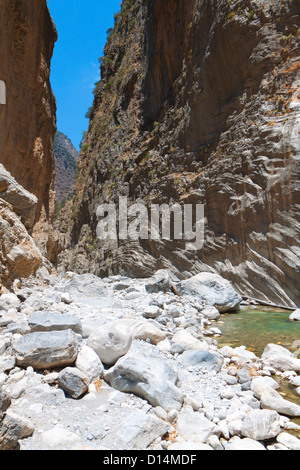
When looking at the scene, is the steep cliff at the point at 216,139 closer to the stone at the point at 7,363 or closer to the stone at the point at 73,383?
the stone at the point at 73,383

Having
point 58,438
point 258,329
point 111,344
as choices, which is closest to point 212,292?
point 258,329

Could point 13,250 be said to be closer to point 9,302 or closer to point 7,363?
point 9,302

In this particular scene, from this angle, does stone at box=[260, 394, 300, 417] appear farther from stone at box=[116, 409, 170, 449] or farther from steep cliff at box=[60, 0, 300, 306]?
steep cliff at box=[60, 0, 300, 306]

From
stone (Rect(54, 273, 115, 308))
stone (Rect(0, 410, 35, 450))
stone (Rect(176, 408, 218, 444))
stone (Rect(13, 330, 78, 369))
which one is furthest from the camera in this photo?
stone (Rect(54, 273, 115, 308))

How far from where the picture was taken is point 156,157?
1363 centimetres

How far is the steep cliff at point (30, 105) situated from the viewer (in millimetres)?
9586

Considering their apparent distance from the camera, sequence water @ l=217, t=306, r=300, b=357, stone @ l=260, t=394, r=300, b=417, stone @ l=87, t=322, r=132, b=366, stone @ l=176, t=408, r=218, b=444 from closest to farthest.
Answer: stone @ l=176, t=408, r=218, b=444, stone @ l=260, t=394, r=300, b=417, stone @ l=87, t=322, r=132, b=366, water @ l=217, t=306, r=300, b=357

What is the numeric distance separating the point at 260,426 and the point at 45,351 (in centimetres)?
164

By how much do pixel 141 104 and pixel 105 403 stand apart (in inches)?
624

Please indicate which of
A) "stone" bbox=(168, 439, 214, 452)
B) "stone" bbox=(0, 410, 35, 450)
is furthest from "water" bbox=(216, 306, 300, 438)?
"stone" bbox=(0, 410, 35, 450)

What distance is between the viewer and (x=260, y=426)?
6.47 ft

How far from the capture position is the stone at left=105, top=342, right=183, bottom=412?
7.20 feet

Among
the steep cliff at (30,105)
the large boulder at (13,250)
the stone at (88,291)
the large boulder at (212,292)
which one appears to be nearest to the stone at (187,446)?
the large boulder at (13,250)

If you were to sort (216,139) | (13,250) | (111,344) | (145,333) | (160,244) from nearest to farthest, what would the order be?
(111,344) → (145,333) → (13,250) → (216,139) → (160,244)
